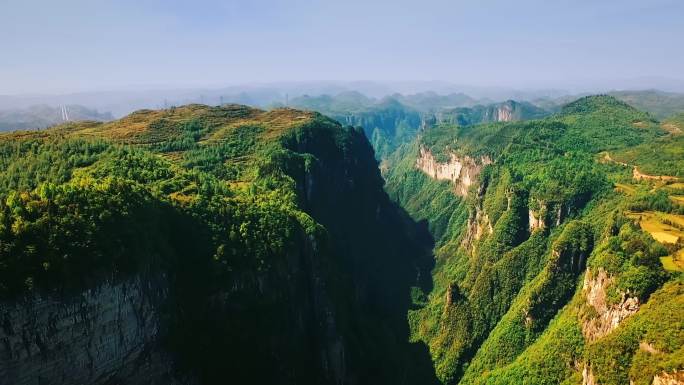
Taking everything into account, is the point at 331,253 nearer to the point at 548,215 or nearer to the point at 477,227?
the point at 548,215

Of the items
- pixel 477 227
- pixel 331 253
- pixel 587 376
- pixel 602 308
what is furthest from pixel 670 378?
pixel 477 227

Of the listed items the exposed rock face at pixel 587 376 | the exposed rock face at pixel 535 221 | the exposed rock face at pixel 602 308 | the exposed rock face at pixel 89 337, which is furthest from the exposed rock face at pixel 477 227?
the exposed rock face at pixel 89 337

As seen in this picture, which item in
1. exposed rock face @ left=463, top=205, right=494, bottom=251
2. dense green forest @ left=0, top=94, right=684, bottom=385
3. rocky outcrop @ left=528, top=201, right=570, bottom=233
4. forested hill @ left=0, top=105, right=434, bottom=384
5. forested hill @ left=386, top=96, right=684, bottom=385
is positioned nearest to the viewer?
forested hill @ left=0, top=105, right=434, bottom=384

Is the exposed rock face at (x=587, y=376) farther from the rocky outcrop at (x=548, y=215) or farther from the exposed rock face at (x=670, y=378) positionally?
the rocky outcrop at (x=548, y=215)

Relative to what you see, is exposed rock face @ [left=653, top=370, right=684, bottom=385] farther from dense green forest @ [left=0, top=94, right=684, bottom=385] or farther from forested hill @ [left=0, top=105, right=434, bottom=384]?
forested hill @ [left=0, top=105, right=434, bottom=384]

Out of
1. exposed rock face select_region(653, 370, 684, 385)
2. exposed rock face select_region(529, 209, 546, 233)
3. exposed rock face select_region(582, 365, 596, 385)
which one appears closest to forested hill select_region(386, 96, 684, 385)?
exposed rock face select_region(653, 370, 684, 385)

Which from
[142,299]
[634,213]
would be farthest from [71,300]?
[634,213]

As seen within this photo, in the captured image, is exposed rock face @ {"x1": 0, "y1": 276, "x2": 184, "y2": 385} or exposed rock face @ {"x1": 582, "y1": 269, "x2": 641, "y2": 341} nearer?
exposed rock face @ {"x1": 0, "y1": 276, "x2": 184, "y2": 385}
